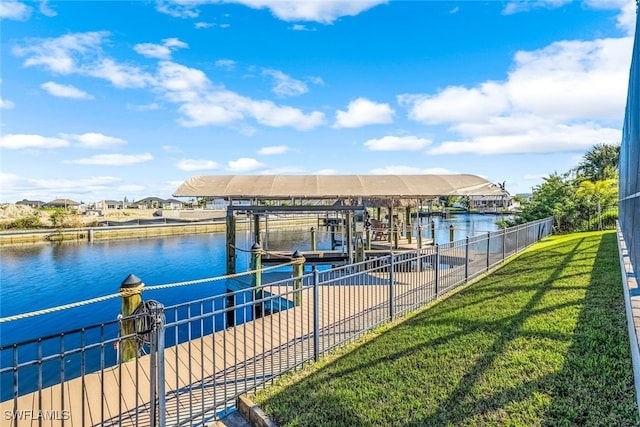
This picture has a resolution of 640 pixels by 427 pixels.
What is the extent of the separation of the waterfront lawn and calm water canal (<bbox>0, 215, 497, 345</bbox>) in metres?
9.28

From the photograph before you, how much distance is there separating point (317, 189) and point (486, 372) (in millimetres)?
8963

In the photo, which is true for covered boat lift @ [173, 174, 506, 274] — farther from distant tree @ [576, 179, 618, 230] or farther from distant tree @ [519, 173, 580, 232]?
distant tree @ [576, 179, 618, 230]

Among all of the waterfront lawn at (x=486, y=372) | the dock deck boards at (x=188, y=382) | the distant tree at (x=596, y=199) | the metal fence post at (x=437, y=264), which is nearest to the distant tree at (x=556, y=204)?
the distant tree at (x=596, y=199)

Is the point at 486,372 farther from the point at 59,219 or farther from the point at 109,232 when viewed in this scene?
the point at 59,219

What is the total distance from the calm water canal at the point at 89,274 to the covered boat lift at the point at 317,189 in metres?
2.05

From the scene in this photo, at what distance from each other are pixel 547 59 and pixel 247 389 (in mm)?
13245

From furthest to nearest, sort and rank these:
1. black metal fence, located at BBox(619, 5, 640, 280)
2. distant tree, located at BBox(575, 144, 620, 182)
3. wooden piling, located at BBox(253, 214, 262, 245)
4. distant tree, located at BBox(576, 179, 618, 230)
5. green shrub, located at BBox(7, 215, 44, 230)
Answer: distant tree, located at BBox(575, 144, 620, 182) < green shrub, located at BBox(7, 215, 44, 230) < distant tree, located at BBox(576, 179, 618, 230) < wooden piling, located at BBox(253, 214, 262, 245) < black metal fence, located at BBox(619, 5, 640, 280)

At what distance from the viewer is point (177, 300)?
1325 centimetres

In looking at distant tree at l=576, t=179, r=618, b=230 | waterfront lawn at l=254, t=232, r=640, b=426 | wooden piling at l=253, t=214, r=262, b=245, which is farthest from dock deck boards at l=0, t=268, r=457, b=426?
distant tree at l=576, t=179, r=618, b=230

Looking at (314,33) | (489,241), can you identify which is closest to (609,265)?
(489,241)

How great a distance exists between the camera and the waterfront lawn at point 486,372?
293 cm

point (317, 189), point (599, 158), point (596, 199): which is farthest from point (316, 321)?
point (599, 158)

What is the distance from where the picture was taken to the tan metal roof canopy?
37.4ft

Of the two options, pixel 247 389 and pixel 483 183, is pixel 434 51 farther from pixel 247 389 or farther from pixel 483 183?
pixel 247 389
